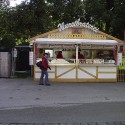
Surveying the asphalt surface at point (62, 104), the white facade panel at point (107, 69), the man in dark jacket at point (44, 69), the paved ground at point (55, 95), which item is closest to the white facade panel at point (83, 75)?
the white facade panel at point (107, 69)

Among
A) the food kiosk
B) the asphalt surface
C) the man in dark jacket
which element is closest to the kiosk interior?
the food kiosk

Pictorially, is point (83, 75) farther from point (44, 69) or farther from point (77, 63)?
point (44, 69)

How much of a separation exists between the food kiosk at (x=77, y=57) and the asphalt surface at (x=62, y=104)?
1863 mm

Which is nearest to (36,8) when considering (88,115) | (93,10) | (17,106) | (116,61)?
(93,10)

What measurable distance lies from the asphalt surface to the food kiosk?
186 centimetres

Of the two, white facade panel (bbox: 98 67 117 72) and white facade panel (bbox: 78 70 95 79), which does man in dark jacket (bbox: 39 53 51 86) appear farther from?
white facade panel (bbox: 98 67 117 72)

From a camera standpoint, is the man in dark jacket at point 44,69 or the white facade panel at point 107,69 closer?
the man in dark jacket at point 44,69

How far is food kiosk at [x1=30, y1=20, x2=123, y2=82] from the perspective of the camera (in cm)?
1970

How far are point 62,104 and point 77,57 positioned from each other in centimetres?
792

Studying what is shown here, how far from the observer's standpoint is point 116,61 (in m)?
Result: 20.2

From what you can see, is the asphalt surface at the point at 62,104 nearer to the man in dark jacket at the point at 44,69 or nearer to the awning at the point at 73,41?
the man in dark jacket at the point at 44,69

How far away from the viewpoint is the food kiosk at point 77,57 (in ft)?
64.6

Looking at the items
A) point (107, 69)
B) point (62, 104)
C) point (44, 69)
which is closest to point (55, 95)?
point (62, 104)

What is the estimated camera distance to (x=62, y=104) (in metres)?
12.2
